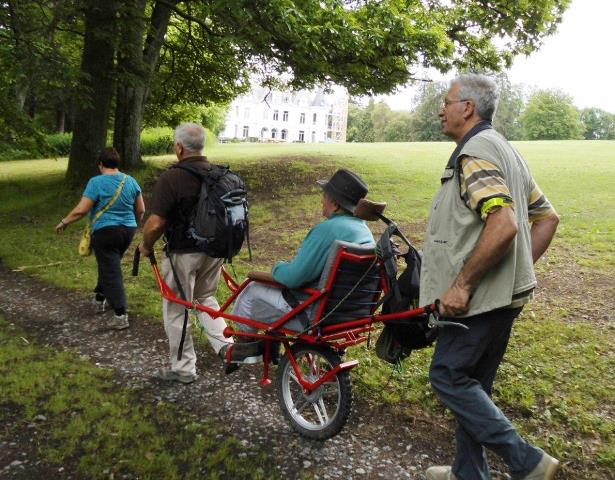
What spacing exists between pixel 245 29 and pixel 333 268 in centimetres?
845

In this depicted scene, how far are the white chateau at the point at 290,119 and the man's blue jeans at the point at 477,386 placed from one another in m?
105

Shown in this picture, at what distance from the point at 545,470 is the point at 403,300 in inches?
45.3

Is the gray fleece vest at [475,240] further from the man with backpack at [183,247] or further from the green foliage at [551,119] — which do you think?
the green foliage at [551,119]

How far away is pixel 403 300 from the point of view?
3256mm

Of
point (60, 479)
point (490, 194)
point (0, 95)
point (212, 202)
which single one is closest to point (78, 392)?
point (60, 479)

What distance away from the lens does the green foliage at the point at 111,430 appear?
3.52 m

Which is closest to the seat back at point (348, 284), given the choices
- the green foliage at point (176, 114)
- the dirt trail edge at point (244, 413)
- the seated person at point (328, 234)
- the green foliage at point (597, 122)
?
the seated person at point (328, 234)

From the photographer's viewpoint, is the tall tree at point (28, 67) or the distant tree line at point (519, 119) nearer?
the tall tree at point (28, 67)

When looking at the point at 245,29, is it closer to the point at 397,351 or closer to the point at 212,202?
the point at 212,202

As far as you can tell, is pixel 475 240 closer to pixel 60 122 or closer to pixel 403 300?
pixel 403 300

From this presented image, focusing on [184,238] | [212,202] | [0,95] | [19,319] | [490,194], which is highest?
[0,95]

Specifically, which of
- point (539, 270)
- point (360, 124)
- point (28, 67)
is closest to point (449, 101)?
point (539, 270)

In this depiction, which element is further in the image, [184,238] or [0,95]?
[0,95]

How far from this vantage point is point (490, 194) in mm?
2549
